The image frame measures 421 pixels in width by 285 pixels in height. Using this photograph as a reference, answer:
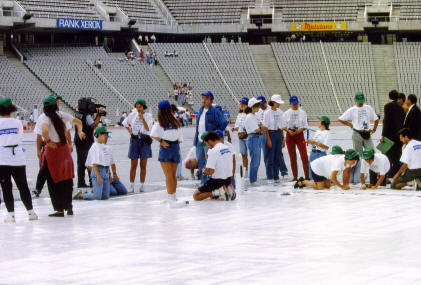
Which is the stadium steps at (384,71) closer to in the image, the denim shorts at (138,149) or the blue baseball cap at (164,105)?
the denim shorts at (138,149)

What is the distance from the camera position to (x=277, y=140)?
52.3 feet

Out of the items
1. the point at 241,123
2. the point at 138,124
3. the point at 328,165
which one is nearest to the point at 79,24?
the point at 241,123

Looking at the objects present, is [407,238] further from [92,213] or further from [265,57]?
[265,57]

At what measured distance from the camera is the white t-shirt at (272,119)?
15961 mm

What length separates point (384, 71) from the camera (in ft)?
197

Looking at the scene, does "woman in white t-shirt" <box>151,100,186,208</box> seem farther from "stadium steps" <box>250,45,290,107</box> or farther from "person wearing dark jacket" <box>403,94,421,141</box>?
"stadium steps" <box>250,45,290,107</box>

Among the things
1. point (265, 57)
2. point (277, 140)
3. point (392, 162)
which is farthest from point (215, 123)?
point (265, 57)

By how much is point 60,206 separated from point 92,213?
0.59 m

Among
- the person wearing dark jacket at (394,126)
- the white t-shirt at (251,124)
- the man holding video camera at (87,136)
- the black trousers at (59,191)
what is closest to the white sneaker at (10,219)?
the black trousers at (59,191)

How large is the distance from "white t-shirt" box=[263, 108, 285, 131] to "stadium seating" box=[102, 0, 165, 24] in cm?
4671

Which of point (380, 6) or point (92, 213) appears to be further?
point (380, 6)

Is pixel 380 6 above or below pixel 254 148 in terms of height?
above

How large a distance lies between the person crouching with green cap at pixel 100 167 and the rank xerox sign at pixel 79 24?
43407 millimetres

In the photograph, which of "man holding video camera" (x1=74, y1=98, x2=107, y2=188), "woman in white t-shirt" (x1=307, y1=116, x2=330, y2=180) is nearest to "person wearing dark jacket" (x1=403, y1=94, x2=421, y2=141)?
"woman in white t-shirt" (x1=307, y1=116, x2=330, y2=180)
